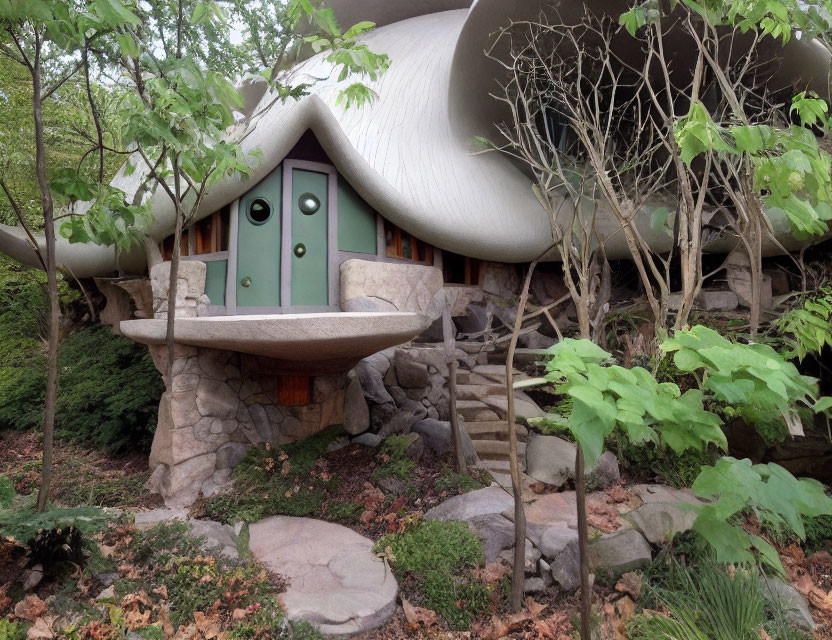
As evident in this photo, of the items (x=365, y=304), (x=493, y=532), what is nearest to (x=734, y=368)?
(x=493, y=532)

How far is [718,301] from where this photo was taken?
5707 millimetres

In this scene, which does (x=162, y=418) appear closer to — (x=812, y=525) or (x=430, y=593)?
(x=430, y=593)

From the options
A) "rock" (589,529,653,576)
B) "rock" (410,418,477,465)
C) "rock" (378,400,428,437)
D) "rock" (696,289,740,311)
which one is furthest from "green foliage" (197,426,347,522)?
"rock" (696,289,740,311)

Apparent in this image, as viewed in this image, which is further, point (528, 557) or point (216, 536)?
point (216, 536)

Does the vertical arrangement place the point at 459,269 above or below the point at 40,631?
above

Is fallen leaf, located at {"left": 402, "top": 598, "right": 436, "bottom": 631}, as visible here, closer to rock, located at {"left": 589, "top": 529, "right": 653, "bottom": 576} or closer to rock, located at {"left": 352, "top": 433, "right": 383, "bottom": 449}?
rock, located at {"left": 589, "top": 529, "right": 653, "bottom": 576}

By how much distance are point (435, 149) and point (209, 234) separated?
3.14 meters

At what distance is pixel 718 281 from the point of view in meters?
6.20

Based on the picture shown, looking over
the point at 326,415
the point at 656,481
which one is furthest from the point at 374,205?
the point at 656,481

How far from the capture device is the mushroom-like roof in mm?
4758

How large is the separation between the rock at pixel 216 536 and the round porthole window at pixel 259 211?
9.83 feet

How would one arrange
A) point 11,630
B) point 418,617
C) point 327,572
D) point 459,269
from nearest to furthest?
point 11,630, point 418,617, point 327,572, point 459,269

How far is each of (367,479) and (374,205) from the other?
3122mm

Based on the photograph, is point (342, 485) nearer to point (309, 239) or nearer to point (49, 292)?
point (49, 292)
